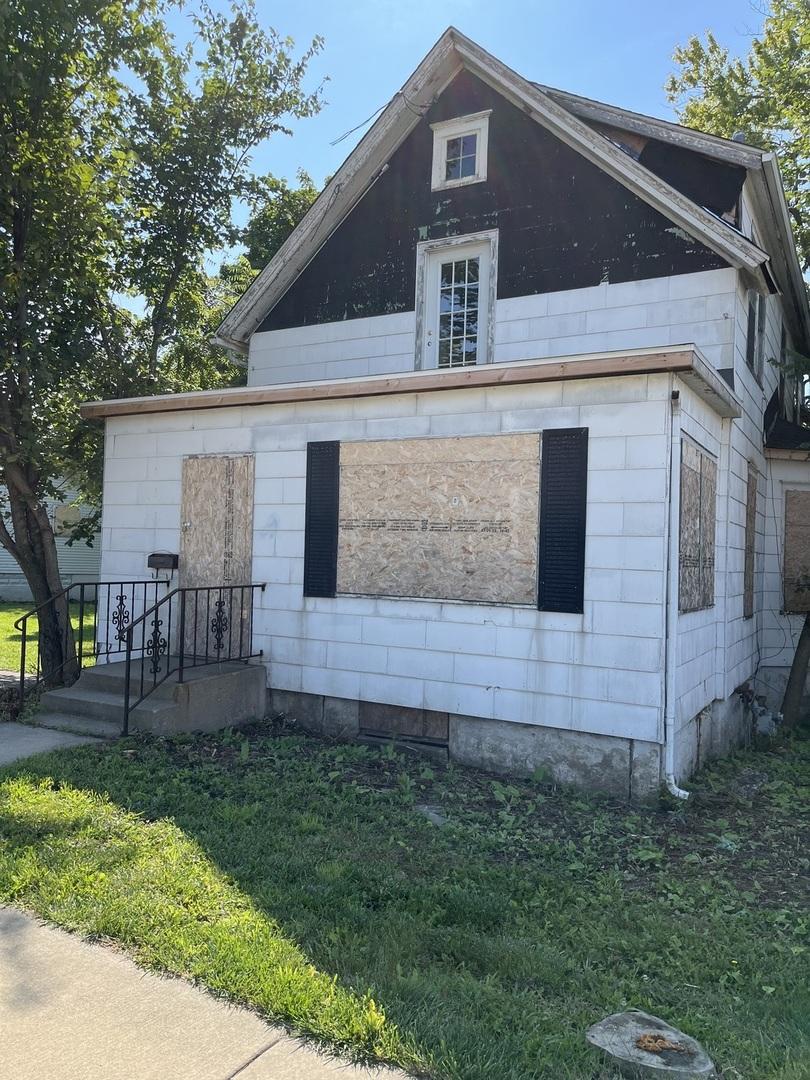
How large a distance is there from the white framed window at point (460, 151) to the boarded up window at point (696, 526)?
4951 mm

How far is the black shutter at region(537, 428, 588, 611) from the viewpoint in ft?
22.8

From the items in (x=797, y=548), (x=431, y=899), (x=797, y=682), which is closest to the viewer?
(x=431, y=899)

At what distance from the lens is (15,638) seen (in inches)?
631

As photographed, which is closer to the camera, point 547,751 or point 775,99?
point 547,751

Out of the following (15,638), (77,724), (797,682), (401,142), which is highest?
(401,142)

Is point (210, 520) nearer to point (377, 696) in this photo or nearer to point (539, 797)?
point (377, 696)

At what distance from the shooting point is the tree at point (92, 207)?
9.23m

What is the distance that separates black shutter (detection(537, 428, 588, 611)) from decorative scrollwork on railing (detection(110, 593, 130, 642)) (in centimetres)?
472

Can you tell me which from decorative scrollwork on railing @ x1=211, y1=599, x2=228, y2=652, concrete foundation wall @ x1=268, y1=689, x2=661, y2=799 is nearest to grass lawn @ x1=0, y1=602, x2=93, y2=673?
decorative scrollwork on railing @ x1=211, y1=599, x2=228, y2=652

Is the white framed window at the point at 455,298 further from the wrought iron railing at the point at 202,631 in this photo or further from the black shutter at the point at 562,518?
the wrought iron railing at the point at 202,631

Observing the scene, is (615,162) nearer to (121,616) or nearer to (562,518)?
(562,518)

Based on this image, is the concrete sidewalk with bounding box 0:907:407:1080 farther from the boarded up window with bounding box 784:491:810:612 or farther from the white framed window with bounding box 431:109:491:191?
the boarded up window with bounding box 784:491:810:612

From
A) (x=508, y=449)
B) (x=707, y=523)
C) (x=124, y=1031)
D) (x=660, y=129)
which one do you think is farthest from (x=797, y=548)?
(x=124, y=1031)

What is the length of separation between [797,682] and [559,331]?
5652mm
